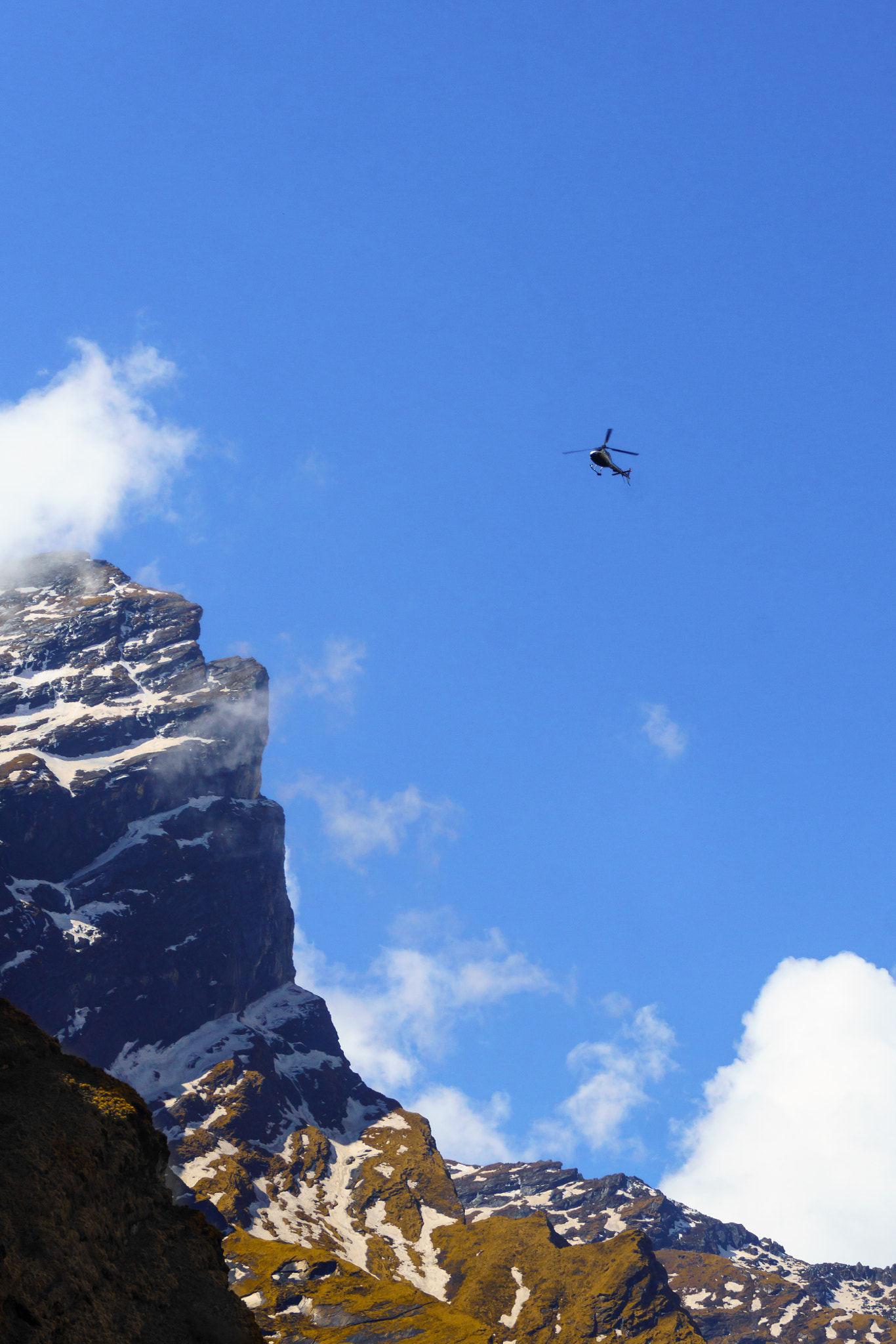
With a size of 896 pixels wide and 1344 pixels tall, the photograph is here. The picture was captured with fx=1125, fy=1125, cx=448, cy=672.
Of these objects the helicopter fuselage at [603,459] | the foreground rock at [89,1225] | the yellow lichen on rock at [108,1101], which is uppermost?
the helicopter fuselage at [603,459]

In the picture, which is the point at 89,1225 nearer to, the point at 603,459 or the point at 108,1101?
the point at 108,1101

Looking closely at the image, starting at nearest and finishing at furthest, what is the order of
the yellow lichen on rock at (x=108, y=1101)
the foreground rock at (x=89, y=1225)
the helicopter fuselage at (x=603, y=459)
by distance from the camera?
1. the foreground rock at (x=89, y=1225)
2. the yellow lichen on rock at (x=108, y=1101)
3. the helicopter fuselage at (x=603, y=459)

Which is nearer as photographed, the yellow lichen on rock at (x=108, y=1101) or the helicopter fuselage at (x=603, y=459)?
the yellow lichen on rock at (x=108, y=1101)

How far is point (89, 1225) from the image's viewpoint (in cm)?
4128

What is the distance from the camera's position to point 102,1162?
4406 centimetres

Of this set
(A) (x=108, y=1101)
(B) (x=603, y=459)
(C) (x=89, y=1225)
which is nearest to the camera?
(C) (x=89, y=1225)

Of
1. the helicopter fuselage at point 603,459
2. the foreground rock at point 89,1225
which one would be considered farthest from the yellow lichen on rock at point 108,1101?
the helicopter fuselage at point 603,459

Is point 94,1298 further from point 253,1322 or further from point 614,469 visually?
point 614,469

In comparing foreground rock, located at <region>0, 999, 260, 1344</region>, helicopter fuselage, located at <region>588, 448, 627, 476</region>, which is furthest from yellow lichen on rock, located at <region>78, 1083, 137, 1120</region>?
helicopter fuselage, located at <region>588, 448, 627, 476</region>

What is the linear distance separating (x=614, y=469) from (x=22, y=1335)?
7328 cm

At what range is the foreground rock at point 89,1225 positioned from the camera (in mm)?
37312

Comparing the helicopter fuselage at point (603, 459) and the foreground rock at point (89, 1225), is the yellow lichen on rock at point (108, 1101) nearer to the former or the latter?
the foreground rock at point (89, 1225)

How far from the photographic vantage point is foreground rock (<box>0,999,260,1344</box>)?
37312 mm

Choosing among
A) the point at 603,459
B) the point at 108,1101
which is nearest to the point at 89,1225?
the point at 108,1101
